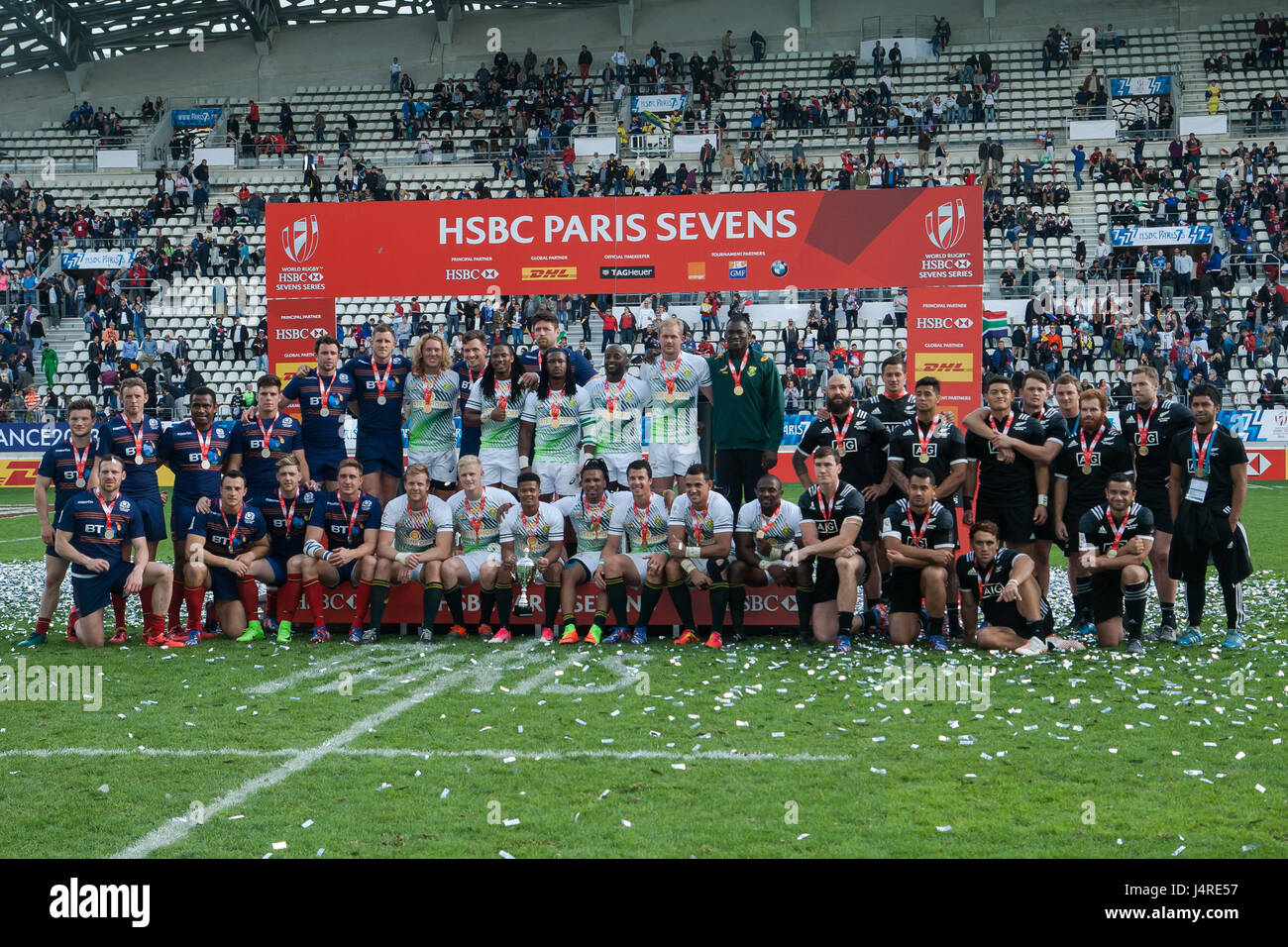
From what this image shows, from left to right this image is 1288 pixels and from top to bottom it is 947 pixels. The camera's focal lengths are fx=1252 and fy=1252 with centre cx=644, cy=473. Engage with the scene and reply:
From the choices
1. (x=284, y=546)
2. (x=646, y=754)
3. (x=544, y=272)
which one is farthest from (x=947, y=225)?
(x=646, y=754)

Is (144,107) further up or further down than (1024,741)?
further up

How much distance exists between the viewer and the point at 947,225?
15797 millimetres

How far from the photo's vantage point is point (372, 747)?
256 inches

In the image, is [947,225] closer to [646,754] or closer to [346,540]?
[346,540]

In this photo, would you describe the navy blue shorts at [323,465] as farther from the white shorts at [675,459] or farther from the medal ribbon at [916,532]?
the medal ribbon at [916,532]

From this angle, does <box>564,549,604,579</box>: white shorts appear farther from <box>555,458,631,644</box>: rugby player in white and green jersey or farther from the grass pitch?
the grass pitch

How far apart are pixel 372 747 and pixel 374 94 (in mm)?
42394

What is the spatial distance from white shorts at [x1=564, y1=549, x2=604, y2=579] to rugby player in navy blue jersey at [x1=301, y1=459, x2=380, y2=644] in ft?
5.42

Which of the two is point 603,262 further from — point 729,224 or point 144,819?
point 144,819

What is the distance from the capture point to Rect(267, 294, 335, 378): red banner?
16922 millimetres

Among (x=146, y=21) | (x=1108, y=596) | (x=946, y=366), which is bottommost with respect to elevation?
(x=1108, y=596)

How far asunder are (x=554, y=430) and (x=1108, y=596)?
471cm

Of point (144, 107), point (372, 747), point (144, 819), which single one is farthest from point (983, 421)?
point (144, 107)

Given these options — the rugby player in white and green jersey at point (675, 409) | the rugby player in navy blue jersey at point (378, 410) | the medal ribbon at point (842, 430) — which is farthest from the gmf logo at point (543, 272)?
the medal ribbon at point (842, 430)
